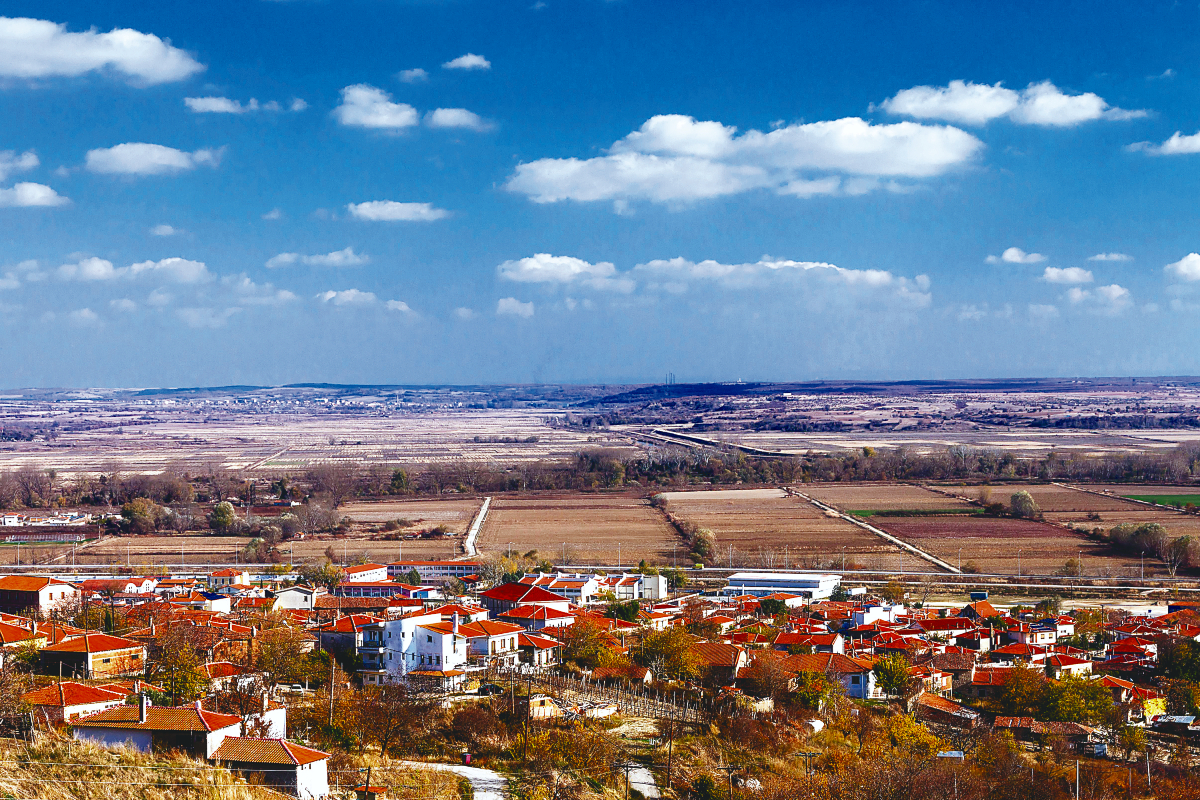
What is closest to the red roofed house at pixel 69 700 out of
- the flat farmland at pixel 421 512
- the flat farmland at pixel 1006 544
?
the flat farmland at pixel 1006 544

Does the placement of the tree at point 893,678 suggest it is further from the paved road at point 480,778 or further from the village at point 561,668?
the paved road at point 480,778

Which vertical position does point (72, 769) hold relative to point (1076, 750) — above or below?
above

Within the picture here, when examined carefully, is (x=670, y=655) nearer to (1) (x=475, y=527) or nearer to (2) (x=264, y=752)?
(2) (x=264, y=752)

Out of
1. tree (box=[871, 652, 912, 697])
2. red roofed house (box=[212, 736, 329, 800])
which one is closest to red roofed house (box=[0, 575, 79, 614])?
red roofed house (box=[212, 736, 329, 800])

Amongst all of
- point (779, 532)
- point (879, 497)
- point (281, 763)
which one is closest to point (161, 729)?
point (281, 763)

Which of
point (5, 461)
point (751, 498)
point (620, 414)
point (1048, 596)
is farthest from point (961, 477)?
point (620, 414)

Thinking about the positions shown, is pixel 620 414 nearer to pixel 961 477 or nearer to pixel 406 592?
pixel 961 477
